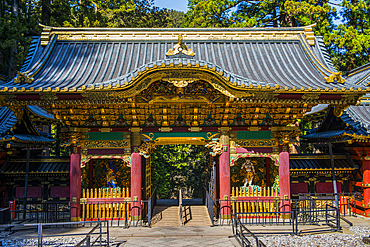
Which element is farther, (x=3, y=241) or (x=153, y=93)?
(x=153, y=93)

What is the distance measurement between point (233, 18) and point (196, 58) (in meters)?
12.0

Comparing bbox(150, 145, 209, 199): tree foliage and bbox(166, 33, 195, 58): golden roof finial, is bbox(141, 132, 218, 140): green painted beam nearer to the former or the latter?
bbox(166, 33, 195, 58): golden roof finial

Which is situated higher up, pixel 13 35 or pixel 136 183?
pixel 13 35

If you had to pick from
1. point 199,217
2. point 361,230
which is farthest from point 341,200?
point 199,217

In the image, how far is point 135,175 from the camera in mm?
11469

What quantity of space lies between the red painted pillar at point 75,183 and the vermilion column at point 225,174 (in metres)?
5.53

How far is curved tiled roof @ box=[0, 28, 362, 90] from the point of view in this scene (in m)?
11.4

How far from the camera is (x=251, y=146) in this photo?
11.8 meters

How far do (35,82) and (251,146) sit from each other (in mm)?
8574

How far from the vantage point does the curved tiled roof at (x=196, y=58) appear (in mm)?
11445

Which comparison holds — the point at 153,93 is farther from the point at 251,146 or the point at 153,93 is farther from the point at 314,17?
the point at 314,17

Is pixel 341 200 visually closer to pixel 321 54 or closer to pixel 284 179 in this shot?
pixel 284 179

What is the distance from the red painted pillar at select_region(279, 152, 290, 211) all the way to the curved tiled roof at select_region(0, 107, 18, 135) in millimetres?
11497

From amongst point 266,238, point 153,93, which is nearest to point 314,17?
point 153,93
